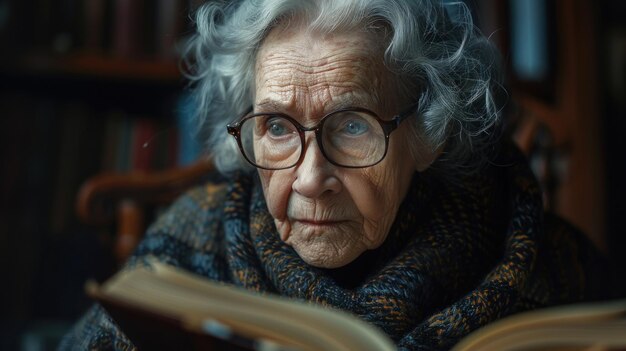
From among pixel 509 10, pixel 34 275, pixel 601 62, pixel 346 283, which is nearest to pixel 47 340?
pixel 34 275

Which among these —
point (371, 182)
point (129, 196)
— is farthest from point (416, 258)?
point (129, 196)

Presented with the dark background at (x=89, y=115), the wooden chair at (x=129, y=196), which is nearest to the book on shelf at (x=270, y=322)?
the wooden chair at (x=129, y=196)

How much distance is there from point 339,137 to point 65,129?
111 cm

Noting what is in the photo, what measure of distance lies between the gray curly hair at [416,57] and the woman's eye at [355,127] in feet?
0.32

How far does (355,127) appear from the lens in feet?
3.57

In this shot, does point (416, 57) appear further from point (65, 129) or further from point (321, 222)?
point (65, 129)

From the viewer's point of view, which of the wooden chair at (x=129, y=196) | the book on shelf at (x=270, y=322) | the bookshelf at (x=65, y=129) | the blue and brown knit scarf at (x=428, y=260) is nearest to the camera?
the book on shelf at (x=270, y=322)

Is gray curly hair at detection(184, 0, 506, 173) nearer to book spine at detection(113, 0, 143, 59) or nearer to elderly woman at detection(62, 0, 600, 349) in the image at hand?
elderly woman at detection(62, 0, 600, 349)

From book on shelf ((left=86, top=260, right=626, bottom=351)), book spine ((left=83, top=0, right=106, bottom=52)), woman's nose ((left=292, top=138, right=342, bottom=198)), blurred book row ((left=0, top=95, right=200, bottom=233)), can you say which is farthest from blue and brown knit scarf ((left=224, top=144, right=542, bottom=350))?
book spine ((left=83, top=0, right=106, bottom=52))

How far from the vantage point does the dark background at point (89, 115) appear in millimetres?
1893

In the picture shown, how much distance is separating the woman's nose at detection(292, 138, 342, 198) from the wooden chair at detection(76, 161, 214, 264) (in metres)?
0.55

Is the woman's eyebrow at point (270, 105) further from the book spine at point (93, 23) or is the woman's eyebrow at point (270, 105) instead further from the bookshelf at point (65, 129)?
the book spine at point (93, 23)

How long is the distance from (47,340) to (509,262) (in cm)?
129

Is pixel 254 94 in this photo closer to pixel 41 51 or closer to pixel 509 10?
pixel 41 51
